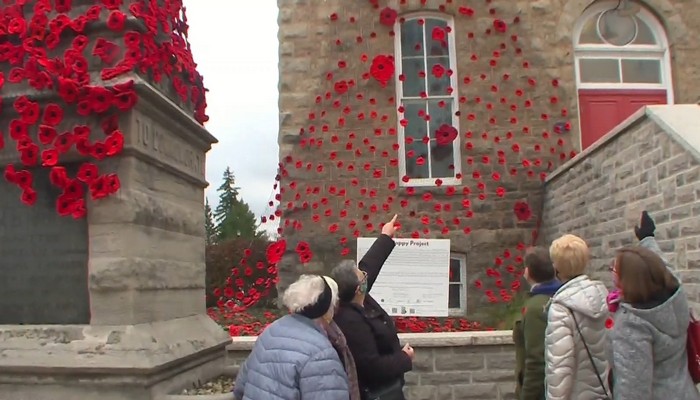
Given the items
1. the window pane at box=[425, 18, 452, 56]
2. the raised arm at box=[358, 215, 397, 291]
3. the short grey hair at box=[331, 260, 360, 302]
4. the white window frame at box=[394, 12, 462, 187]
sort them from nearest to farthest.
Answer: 1. the short grey hair at box=[331, 260, 360, 302]
2. the raised arm at box=[358, 215, 397, 291]
3. the white window frame at box=[394, 12, 462, 187]
4. the window pane at box=[425, 18, 452, 56]

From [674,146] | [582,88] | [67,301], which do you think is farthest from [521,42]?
[67,301]

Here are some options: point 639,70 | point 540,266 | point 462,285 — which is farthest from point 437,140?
point 540,266

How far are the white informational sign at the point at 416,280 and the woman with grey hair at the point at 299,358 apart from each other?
17.1 ft

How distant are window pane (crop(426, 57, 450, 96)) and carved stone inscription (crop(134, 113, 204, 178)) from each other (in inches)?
A: 248

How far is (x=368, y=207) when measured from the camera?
1007cm

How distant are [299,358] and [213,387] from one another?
4.58ft

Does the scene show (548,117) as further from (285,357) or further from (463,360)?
(285,357)

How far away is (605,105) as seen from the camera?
10688mm

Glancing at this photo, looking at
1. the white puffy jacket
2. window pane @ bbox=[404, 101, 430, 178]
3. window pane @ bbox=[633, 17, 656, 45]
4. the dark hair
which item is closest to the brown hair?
the white puffy jacket

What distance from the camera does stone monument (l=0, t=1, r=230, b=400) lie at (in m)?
3.48

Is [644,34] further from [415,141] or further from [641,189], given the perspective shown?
[641,189]

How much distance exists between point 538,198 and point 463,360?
13.8 feet

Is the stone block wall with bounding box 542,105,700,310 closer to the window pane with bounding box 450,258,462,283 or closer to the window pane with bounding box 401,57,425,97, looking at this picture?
the window pane with bounding box 450,258,462,283

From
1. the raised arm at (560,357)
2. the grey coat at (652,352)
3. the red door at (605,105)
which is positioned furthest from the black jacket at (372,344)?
the red door at (605,105)
